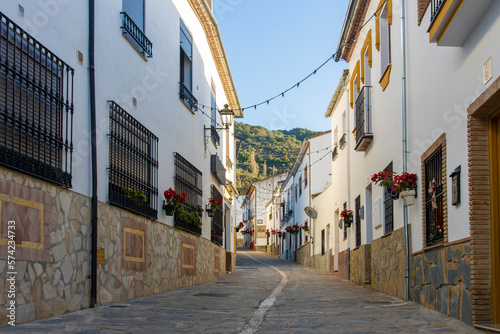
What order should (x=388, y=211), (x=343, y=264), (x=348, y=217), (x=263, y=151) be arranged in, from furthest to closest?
(x=263, y=151) → (x=343, y=264) → (x=348, y=217) → (x=388, y=211)

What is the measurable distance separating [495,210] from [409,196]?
328 centimetres

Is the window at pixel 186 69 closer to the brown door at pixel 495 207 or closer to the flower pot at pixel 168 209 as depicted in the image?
the flower pot at pixel 168 209

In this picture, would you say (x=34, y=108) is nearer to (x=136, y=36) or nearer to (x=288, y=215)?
(x=136, y=36)

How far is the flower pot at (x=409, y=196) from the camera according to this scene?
970cm

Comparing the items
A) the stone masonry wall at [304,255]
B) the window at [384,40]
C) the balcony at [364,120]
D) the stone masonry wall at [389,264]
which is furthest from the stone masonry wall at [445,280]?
the stone masonry wall at [304,255]

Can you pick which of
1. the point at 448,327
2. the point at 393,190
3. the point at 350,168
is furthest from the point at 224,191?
the point at 448,327

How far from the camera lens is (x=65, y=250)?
305 inches

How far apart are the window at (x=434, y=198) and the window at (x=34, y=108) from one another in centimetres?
493

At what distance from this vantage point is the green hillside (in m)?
78.8


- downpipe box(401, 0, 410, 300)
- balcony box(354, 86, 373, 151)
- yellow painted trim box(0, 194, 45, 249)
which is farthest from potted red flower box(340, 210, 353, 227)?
yellow painted trim box(0, 194, 45, 249)

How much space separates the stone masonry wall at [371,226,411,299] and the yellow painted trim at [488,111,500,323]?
4.07 meters

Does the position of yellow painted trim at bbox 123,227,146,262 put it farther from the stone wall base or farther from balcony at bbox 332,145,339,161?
balcony at bbox 332,145,339,161

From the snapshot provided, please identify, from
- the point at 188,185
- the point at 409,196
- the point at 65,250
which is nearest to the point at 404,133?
the point at 409,196

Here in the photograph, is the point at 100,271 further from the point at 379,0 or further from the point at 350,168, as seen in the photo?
the point at 350,168
